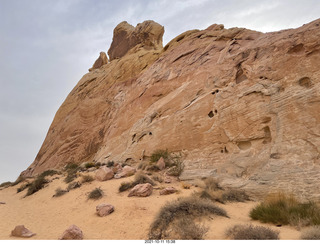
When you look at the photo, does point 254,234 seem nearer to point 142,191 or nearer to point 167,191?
point 167,191

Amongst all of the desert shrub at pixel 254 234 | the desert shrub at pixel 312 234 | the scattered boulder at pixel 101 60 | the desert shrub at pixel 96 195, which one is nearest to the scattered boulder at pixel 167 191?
the desert shrub at pixel 96 195

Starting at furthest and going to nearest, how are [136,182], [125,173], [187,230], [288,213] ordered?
[125,173]
[136,182]
[288,213]
[187,230]

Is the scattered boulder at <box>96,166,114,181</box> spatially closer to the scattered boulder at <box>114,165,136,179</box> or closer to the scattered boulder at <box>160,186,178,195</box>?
the scattered boulder at <box>114,165,136,179</box>

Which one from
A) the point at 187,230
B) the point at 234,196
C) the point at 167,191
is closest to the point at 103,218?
the point at 167,191

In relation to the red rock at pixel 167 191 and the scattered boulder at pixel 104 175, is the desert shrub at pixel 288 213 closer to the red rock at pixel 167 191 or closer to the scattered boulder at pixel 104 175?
the red rock at pixel 167 191

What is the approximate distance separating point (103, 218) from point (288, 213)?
14.9 ft

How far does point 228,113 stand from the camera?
9.21m

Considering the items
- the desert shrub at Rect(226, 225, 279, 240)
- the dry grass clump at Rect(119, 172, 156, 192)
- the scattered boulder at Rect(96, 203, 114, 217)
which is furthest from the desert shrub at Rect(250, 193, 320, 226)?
the dry grass clump at Rect(119, 172, 156, 192)

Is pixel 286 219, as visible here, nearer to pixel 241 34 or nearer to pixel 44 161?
pixel 241 34

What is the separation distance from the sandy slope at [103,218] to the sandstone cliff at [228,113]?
1613 millimetres

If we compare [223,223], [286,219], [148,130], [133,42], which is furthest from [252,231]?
[133,42]

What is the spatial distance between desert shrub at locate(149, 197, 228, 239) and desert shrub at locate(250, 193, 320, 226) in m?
0.84

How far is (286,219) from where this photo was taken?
15.2ft

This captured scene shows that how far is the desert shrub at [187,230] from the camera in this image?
384cm
